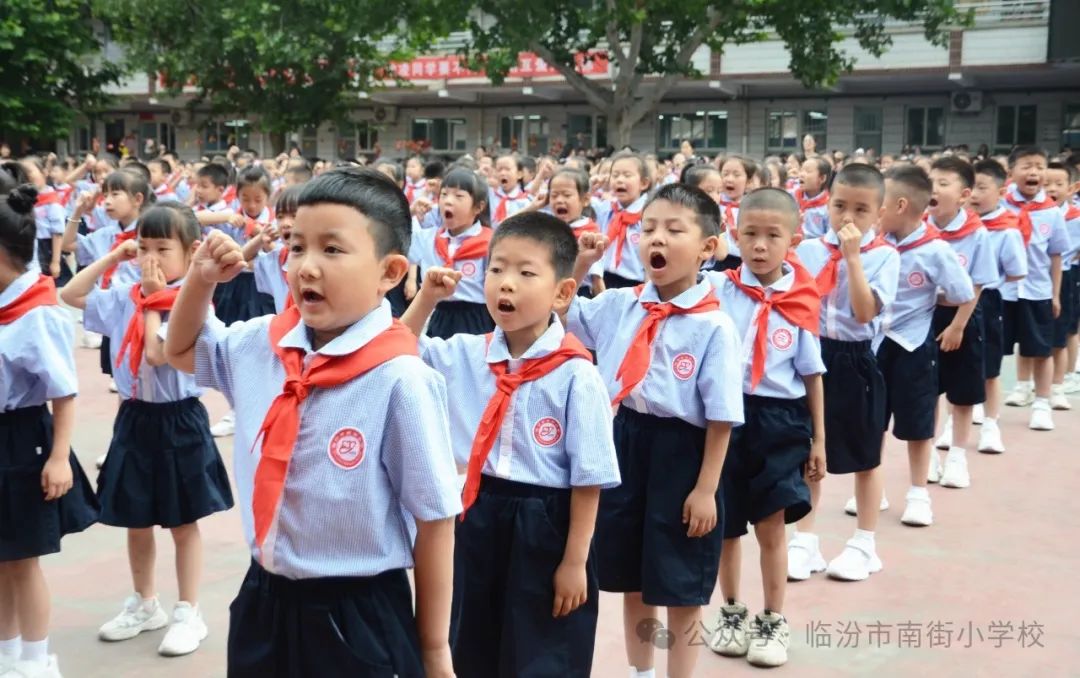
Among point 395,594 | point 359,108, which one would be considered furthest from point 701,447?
point 359,108

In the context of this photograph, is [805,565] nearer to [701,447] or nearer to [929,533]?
[929,533]

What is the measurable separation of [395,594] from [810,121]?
2179cm

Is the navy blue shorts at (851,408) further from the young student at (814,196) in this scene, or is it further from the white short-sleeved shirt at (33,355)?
the young student at (814,196)

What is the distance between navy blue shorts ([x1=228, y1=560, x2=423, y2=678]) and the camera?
1.83m

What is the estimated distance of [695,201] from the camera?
9.73ft

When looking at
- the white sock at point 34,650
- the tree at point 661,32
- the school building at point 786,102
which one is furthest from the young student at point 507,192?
the school building at point 786,102

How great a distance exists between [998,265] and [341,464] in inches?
188

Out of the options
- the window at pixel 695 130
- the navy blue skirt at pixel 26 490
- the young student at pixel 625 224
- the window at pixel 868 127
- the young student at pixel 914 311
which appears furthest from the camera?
the window at pixel 695 130

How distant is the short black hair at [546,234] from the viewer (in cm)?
252

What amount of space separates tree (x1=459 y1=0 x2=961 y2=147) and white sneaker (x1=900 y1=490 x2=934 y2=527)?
39.6ft

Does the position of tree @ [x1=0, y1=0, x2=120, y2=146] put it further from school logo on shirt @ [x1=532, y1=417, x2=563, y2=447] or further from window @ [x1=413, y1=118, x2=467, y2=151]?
school logo on shirt @ [x1=532, y1=417, x2=563, y2=447]

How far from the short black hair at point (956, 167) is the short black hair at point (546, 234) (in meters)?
3.25

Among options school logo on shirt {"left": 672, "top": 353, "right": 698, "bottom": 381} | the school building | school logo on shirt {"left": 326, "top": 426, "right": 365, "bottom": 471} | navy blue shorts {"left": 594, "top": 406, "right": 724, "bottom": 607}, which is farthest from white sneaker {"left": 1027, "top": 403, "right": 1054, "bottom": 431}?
the school building

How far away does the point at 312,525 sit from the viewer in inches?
71.5
